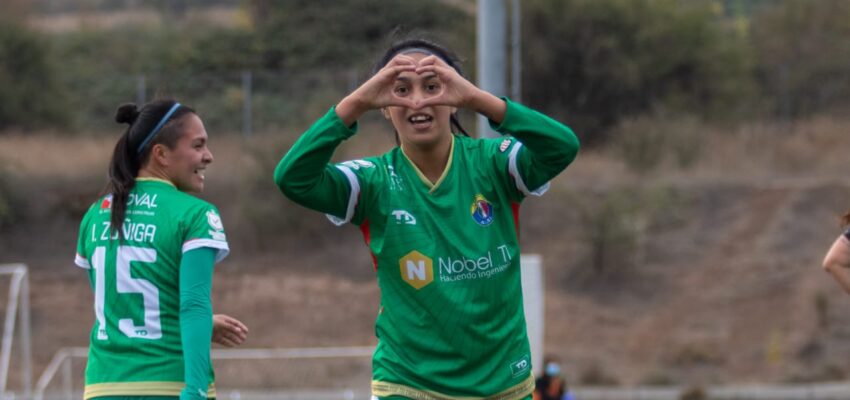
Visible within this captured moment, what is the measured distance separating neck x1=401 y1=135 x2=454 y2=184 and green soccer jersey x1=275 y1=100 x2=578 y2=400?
3 centimetres

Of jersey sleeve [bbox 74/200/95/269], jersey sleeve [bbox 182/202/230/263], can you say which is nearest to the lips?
jersey sleeve [bbox 182/202/230/263]

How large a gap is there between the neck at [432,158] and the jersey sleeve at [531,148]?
17cm

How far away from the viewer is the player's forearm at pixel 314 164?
4.10 meters

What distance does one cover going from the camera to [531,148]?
418 centimetres

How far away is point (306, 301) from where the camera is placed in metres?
21.2

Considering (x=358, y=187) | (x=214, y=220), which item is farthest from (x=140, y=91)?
(x=358, y=187)

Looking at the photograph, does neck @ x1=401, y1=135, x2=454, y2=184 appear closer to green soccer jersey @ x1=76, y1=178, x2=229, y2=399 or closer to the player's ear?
green soccer jersey @ x1=76, y1=178, x2=229, y2=399

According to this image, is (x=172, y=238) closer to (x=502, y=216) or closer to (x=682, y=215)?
(x=502, y=216)

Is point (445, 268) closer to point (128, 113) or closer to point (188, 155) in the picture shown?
point (188, 155)

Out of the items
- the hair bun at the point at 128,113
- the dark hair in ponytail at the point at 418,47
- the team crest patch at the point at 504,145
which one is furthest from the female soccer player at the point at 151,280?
the team crest patch at the point at 504,145

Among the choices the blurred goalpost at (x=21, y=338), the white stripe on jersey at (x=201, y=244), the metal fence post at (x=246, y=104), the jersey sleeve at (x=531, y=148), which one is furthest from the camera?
the metal fence post at (x=246, y=104)

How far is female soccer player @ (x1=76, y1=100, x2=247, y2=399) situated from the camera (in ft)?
14.7

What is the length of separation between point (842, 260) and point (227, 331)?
2952 millimetres

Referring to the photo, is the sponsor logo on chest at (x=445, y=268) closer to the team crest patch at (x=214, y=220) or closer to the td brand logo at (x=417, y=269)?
the td brand logo at (x=417, y=269)
